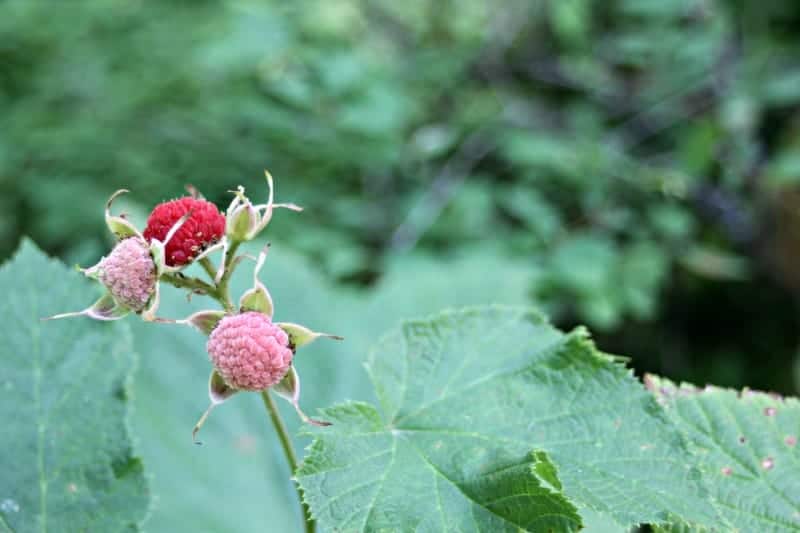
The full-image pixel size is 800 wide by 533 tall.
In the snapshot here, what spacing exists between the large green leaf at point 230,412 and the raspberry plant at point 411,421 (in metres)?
0.35

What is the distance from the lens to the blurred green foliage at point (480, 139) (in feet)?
8.65

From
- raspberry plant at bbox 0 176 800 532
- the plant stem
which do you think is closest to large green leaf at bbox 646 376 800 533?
raspberry plant at bbox 0 176 800 532

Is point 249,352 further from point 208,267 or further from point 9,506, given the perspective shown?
point 9,506

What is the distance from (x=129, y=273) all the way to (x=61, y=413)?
0.95 feet

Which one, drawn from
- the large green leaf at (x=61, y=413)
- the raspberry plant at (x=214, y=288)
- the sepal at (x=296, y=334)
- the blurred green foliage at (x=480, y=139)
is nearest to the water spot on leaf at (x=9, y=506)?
the large green leaf at (x=61, y=413)

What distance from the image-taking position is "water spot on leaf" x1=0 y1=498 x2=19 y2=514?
2.64 feet

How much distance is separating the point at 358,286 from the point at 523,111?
1204 mm

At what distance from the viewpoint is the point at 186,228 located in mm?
720

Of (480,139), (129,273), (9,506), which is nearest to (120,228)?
(129,273)

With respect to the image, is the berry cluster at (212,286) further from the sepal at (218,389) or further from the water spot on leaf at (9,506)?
the water spot on leaf at (9,506)

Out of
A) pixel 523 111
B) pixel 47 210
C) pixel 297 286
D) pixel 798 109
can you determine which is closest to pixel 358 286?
pixel 297 286

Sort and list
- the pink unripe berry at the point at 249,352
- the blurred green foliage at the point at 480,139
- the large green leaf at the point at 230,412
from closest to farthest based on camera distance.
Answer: the pink unripe berry at the point at 249,352
the large green leaf at the point at 230,412
the blurred green foliage at the point at 480,139

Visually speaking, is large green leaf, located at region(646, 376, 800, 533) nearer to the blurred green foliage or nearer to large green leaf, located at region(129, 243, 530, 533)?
large green leaf, located at region(129, 243, 530, 533)

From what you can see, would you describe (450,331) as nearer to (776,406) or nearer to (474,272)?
(776,406)
